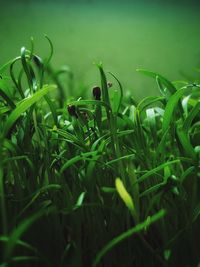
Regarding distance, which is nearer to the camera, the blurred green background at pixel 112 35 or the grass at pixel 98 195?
the grass at pixel 98 195

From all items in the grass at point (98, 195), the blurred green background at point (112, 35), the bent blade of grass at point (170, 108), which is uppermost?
the blurred green background at point (112, 35)

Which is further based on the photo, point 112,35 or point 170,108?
point 112,35

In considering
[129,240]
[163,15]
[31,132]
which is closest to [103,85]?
[31,132]

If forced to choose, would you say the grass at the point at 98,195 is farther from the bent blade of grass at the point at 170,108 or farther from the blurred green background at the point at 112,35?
the blurred green background at the point at 112,35

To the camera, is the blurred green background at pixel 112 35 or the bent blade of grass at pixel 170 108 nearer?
the bent blade of grass at pixel 170 108

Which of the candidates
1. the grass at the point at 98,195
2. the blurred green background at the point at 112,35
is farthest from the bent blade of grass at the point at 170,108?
the blurred green background at the point at 112,35

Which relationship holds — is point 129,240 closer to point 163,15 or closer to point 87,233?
point 87,233

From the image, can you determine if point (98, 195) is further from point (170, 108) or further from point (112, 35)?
point (112, 35)

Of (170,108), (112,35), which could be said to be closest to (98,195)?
(170,108)

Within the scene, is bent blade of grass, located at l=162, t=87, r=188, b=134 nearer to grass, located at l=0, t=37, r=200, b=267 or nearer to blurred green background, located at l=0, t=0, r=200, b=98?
grass, located at l=0, t=37, r=200, b=267

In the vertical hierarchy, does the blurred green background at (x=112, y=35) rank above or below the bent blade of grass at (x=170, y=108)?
above
